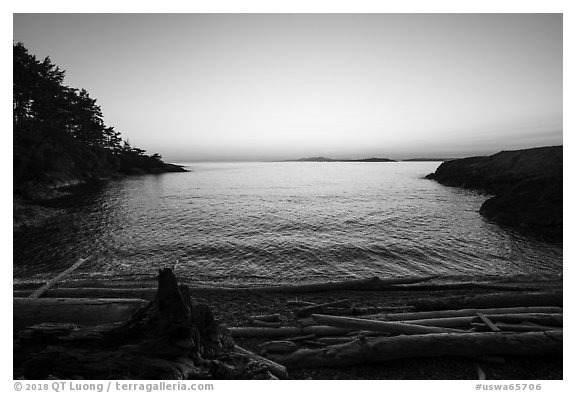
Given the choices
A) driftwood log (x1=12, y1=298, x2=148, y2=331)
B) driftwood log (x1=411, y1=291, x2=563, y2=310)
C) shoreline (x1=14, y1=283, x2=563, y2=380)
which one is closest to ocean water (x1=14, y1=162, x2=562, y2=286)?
shoreline (x1=14, y1=283, x2=563, y2=380)

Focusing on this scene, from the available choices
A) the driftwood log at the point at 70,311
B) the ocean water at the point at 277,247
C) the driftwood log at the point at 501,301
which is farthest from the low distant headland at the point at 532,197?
the driftwood log at the point at 70,311

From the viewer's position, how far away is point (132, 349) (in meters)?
5.01

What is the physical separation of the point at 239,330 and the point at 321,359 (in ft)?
9.77

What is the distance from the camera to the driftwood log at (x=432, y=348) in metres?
6.86

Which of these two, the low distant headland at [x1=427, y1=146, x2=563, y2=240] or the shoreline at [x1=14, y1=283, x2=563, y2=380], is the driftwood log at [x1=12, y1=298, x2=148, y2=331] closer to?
the shoreline at [x1=14, y1=283, x2=563, y2=380]

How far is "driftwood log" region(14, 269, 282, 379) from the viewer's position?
4828 millimetres

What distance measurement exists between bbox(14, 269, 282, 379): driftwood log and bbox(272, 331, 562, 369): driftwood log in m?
2.30

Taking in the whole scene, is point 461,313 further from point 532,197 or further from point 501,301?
point 532,197

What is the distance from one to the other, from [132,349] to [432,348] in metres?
6.90

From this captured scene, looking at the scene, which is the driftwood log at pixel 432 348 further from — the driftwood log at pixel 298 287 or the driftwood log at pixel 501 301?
the driftwood log at pixel 298 287

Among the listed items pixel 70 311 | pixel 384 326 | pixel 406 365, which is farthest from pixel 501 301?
pixel 70 311

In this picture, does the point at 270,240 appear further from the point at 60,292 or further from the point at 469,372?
the point at 469,372

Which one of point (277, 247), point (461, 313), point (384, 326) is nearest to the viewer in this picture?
point (384, 326)
